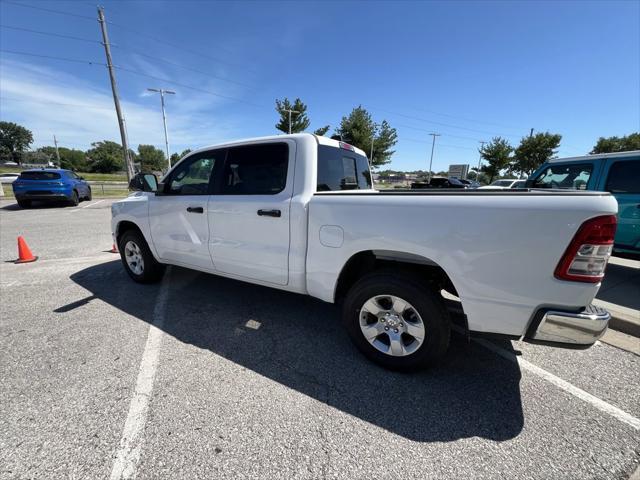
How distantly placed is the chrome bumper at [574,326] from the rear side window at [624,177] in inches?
165

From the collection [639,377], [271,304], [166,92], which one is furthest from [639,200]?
[166,92]

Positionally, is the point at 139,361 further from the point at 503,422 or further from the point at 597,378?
the point at 597,378

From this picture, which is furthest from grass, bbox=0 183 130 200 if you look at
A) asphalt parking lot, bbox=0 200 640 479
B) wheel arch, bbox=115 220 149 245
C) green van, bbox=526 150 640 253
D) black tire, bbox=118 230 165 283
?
green van, bbox=526 150 640 253

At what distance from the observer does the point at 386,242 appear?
7.39 feet

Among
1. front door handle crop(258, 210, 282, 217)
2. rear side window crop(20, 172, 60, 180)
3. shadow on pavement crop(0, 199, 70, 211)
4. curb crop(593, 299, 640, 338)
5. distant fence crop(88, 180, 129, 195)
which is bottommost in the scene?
distant fence crop(88, 180, 129, 195)

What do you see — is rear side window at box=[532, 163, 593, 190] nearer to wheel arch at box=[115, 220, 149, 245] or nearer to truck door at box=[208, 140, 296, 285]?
truck door at box=[208, 140, 296, 285]

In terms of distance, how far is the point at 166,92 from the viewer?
84.7 feet

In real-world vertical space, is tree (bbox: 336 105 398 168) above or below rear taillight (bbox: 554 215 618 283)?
above

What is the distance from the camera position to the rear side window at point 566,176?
5.14 metres

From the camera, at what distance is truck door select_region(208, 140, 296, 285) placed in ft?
9.14

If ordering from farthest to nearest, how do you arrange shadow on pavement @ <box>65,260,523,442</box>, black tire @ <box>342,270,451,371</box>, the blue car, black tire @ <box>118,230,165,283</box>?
1. the blue car
2. black tire @ <box>118,230,165,283</box>
3. black tire @ <box>342,270,451,371</box>
4. shadow on pavement @ <box>65,260,523,442</box>

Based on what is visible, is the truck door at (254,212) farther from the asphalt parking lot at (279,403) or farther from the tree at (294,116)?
the tree at (294,116)

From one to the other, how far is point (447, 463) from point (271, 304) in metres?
2.45

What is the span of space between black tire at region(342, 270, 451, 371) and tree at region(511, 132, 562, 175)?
3674 cm
